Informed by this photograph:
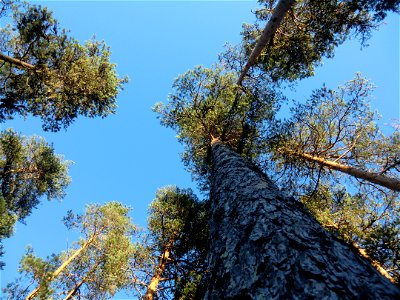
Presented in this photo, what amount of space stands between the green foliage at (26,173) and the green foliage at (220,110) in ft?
22.3

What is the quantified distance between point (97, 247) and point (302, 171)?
30.8 ft

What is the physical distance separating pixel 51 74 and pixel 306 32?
9720mm

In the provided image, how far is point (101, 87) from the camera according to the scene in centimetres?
1163

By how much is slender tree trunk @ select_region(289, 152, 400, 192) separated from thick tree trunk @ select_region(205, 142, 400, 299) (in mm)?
6226

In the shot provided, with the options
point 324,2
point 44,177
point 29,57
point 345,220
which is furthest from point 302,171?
point 44,177

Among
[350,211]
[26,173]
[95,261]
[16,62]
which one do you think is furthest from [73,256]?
[350,211]

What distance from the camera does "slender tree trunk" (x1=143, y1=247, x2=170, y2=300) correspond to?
862cm

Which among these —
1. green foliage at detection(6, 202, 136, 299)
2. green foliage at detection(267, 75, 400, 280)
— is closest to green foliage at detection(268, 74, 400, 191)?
green foliage at detection(267, 75, 400, 280)

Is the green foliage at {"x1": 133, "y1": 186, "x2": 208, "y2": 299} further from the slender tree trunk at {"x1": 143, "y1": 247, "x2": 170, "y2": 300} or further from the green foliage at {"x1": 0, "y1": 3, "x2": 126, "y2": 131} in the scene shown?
the green foliage at {"x1": 0, "y1": 3, "x2": 126, "y2": 131}

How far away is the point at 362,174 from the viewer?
30.1 ft

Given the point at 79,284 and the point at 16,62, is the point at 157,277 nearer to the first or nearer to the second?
the point at 79,284

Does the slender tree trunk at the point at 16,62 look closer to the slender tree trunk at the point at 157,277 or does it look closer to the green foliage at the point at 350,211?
the slender tree trunk at the point at 157,277

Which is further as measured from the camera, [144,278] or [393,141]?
[393,141]

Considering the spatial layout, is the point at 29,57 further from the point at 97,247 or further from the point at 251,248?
the point at 251,248
